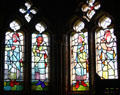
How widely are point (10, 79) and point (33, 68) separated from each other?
838 mm

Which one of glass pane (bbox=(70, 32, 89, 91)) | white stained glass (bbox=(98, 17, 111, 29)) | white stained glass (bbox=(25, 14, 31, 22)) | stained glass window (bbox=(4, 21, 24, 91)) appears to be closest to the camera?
→ glass pane (bbox=(70, 32, 89, 91))

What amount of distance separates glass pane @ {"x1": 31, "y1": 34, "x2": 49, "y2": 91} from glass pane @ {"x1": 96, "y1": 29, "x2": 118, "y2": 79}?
5.67ft

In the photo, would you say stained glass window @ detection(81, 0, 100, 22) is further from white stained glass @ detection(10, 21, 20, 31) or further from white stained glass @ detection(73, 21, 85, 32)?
white stained glass @ detection(10, 21, 20, 31)

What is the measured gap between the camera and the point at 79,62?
50.2 ft

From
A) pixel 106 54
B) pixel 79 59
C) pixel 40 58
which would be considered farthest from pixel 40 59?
pixel 106 54

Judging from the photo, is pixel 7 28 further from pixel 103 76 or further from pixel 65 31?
pixel 103 76

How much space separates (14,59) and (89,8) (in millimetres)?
3071

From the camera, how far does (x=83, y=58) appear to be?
15.3m

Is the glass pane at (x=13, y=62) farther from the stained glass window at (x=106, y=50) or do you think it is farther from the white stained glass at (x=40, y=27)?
the stained glass window at (x=106, y=50)

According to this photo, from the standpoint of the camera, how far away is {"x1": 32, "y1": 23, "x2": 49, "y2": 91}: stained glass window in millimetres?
15188

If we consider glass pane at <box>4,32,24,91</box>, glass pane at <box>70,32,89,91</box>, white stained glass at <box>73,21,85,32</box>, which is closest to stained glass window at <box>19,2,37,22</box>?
glass pane at <box>4,32,24,91</box>

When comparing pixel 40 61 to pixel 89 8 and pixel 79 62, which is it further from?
pixel 89 8

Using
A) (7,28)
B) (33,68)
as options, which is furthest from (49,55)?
(7,28)

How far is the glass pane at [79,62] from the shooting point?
49.3 feet
